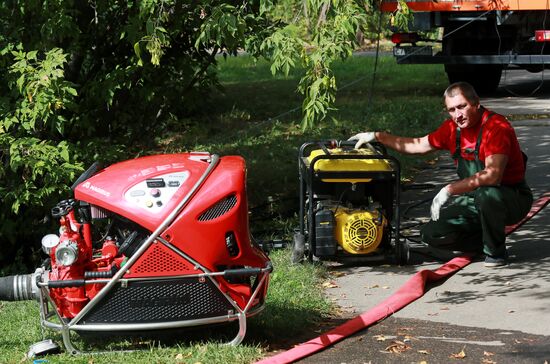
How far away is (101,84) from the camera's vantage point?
888cm

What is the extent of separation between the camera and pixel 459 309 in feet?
21.6

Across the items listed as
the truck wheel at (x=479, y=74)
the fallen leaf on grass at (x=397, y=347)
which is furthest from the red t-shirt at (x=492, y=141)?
the truck wheel at (x=479, y=74)

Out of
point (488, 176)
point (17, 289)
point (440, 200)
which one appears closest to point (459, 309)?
point (440, 200)

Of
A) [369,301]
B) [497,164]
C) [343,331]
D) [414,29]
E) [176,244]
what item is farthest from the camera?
[414,29]

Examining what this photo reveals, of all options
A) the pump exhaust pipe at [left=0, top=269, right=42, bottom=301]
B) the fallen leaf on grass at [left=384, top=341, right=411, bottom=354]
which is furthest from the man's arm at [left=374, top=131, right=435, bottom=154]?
the pump exhaust pipe at [left=0, top=269, right=42, bottom=301]

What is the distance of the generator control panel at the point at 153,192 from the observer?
5492 mm

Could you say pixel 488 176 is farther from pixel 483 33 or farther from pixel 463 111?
pixel 483 33

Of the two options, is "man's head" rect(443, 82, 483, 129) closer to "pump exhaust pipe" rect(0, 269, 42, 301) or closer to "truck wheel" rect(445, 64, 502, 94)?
"pump exhaust pipe" rect(0, 269, 42, 301)

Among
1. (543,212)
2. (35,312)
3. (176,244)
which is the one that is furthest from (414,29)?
(176,244)

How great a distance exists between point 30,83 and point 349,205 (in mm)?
2423

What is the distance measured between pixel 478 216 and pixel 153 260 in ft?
9.66

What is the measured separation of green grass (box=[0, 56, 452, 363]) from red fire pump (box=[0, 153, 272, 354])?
23 cm

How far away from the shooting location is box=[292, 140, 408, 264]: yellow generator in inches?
288

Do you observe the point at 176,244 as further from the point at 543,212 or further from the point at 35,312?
the point at 543,212
